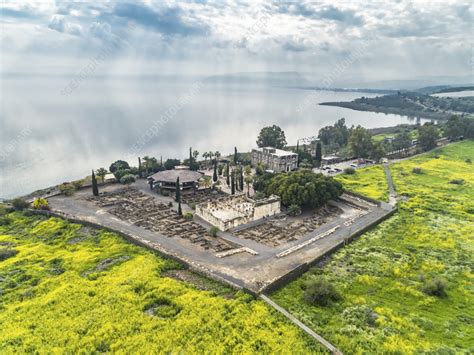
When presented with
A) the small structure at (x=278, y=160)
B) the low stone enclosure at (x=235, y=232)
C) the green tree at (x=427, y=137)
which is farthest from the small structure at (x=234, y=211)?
the green tree at (x=427, y=137)

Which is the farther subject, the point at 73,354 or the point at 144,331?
the point at 144,331

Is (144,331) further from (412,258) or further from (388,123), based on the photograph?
(388,123)

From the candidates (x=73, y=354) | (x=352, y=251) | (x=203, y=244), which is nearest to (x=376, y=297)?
(x=352, y=251)

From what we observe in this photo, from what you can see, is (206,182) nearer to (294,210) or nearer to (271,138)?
(294,210)

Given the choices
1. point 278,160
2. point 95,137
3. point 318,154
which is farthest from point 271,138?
point 95,137

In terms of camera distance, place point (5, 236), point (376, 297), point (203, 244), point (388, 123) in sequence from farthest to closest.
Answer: point (388, 123) < point (5, 236) < point (203, 244) < point (376, 297)

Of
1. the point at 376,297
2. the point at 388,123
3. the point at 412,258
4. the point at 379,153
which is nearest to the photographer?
the point at 376,297

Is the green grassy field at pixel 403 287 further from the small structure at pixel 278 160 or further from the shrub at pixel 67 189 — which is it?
the shrub at pixel 67 189
